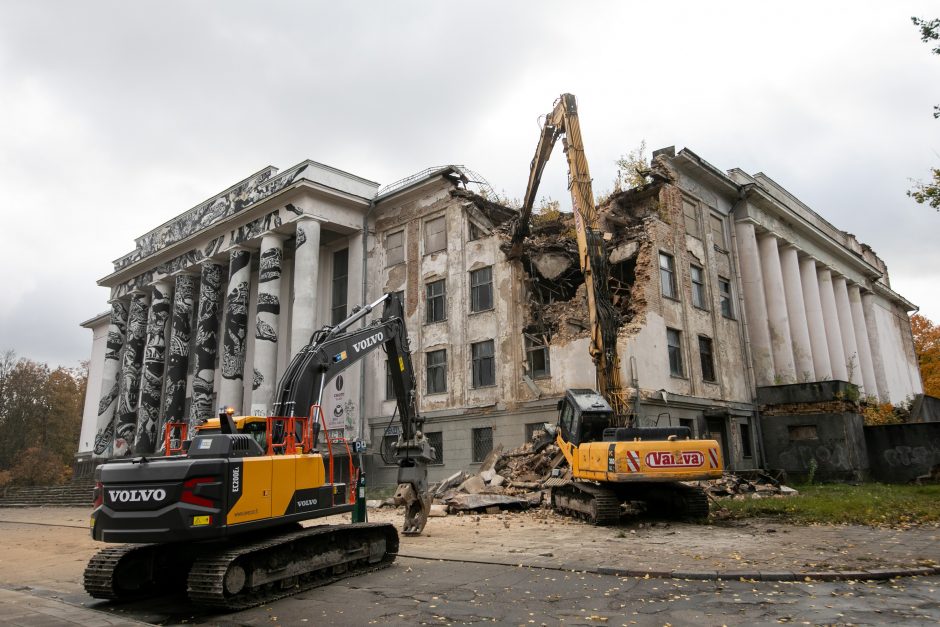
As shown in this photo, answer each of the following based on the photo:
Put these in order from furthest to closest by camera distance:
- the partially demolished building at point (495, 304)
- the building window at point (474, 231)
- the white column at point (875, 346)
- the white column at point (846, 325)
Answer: the white column at point (875, 346) → the white column at point (846, 325) → the building window at point (474, 231) → the partially demolished building at point (495, 304)

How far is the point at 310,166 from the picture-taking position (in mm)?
30734

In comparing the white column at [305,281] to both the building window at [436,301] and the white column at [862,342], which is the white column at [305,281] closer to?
the building window at [436,301]

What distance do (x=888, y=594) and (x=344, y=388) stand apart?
25.3 m

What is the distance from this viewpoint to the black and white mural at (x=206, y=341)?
33688 mm

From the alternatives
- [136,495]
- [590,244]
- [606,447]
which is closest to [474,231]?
[590,244]

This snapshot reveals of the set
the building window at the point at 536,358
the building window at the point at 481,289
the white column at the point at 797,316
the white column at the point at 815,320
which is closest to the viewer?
the building window at the point at 536,358

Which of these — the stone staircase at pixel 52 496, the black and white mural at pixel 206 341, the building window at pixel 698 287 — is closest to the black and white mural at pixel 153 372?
the stone staircase at pixel 52 496

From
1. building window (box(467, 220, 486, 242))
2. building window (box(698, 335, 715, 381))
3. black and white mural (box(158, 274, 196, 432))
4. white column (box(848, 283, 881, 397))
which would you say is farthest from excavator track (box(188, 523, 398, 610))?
white column (box(848, 283, 881, 397))

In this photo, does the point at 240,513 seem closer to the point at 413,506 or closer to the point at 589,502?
the point at 413,506

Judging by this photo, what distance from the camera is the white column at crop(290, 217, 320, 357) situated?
29297 millimetres

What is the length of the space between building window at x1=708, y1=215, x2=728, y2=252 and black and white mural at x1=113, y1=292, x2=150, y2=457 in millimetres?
36507

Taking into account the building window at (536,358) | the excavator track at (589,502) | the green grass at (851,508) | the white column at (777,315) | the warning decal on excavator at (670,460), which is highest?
the white column at (777,315)

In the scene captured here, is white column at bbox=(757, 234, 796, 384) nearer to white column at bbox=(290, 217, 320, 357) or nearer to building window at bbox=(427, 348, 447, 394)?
building window at bbox=(427, 348, 447, 394)

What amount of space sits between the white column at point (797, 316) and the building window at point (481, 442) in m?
16.5
